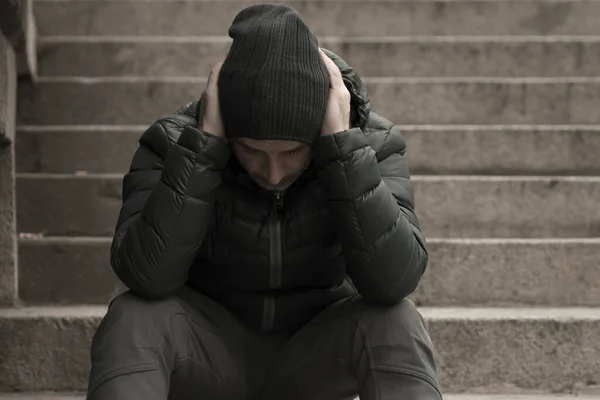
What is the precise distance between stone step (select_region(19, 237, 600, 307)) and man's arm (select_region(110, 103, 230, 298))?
1.01m

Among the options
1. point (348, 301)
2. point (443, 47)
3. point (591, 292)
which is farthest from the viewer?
point (443, 47)

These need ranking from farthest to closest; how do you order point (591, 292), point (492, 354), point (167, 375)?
point (591, 292) < point (492, 354) < point (167, 375)

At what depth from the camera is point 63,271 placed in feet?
9.81

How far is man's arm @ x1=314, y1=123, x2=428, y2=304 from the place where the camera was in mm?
1944

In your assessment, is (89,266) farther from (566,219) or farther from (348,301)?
(566,219)

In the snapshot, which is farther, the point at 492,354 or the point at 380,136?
the point at 492,354

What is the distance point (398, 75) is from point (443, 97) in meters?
0.31

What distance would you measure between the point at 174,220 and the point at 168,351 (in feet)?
0.90

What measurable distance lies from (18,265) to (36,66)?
1.10m

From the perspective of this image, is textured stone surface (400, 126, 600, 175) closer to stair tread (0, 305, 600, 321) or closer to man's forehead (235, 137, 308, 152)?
stair tread (0, 305, 600, 321)

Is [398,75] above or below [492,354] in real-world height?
above

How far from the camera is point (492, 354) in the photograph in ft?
8.90

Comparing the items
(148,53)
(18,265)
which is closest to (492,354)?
(18,265)

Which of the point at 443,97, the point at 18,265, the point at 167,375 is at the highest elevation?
the point at 443,97
